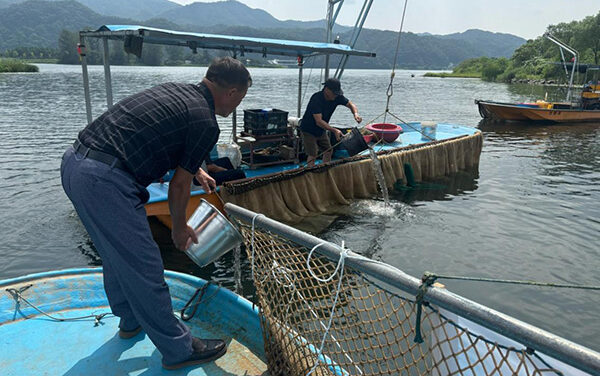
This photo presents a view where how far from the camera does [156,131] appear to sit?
7.81 ft

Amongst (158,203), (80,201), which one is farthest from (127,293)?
(158,203)

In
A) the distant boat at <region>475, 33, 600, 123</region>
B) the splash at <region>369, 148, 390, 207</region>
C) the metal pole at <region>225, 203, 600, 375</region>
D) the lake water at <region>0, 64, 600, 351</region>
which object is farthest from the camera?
the distant boat at <region>475, 33, 600, 123</region>

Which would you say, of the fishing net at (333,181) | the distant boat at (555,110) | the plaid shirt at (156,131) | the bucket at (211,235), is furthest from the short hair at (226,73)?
the distant boat at (555,110)

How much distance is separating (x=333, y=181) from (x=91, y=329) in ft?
20.8

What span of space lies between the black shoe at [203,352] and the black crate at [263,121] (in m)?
6.18

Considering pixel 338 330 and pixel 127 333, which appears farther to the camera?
pixel 127 333

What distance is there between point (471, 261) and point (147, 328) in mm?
6225

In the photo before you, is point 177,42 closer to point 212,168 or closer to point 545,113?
point 212,168

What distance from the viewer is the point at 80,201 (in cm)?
234

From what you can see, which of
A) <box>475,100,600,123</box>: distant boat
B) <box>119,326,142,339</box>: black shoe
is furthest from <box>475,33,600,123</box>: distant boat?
<box>119,326,142,339</box>: black shoe

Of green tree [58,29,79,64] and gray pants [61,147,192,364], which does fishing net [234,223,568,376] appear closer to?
gray pants [61,147,192,364]

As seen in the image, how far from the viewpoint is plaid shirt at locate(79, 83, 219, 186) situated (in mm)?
2357

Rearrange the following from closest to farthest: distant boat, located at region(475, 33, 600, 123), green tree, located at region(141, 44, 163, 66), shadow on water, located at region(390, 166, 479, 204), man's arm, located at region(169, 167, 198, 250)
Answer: man's arm, located at region(169, 167, 198, 250) → shadow on water, located at region(390, 166, 479, 204) → distant boat, located at region(475, 33, 600, 123) → green tree, located at region(141, 44, 163, 66)

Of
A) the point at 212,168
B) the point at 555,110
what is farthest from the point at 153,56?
the point at 212,168
